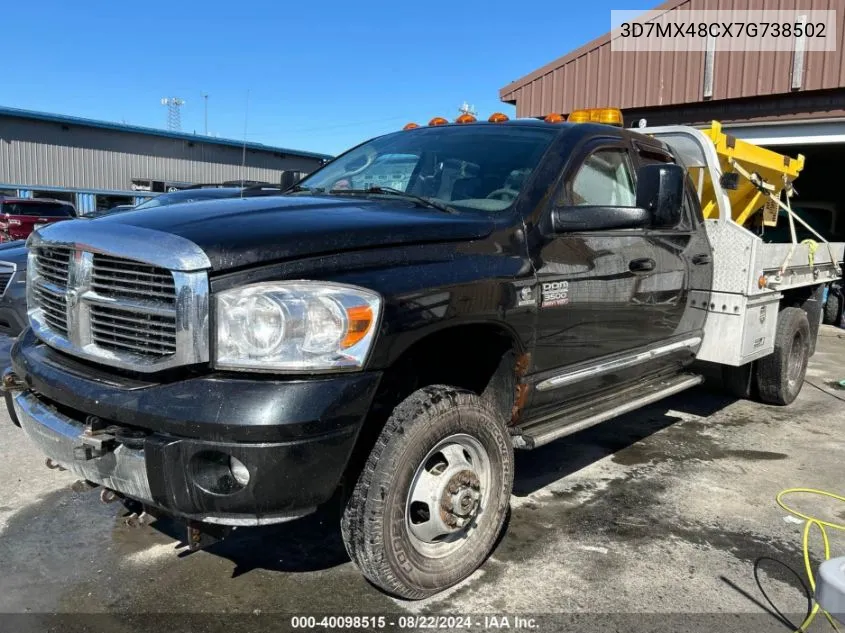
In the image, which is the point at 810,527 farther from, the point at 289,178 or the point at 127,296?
the point at 289,178

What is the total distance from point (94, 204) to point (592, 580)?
28.3m

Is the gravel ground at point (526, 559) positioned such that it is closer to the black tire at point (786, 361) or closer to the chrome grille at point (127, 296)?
the chrome grille at point (127, 296)

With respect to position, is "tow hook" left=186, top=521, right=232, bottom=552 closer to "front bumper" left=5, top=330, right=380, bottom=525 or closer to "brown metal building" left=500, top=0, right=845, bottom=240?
"front bumper" left=5, top=330, right=380, bottom=525

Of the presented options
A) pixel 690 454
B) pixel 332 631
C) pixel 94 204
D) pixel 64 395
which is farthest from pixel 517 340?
pixel 94 204

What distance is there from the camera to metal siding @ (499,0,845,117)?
33.2ft

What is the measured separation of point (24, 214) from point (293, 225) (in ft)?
60.0

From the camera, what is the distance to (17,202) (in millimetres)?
18156

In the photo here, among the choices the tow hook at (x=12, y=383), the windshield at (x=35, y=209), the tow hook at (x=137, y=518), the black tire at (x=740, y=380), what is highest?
the windshield at (x=35, y=209)

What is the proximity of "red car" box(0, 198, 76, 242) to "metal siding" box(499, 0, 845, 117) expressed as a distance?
11.6m

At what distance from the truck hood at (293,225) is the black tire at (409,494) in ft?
2.11

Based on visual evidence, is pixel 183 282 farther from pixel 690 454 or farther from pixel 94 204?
pixel 94 204

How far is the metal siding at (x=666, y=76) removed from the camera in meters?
10.1

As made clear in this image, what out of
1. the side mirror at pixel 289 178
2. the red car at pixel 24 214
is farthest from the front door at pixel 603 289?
the red car at pixel 24 214

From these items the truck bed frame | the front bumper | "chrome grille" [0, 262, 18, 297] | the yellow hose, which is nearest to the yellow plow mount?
the truck bed frame
